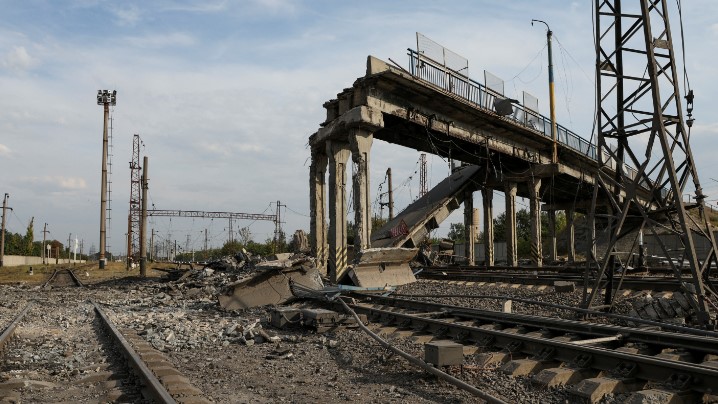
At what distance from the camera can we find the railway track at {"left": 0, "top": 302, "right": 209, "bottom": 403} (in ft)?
18.2

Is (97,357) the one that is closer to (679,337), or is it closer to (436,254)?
(679,337)

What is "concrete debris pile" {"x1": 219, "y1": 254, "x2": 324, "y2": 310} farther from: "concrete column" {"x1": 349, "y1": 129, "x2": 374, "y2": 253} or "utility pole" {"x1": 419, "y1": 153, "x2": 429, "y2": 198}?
"utility pole" {"x1": 419, "y1": 153, "x2": 429, "y2": 198}

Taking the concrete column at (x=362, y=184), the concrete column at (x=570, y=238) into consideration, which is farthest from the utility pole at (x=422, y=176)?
the concrete column at (x=362, y=184)

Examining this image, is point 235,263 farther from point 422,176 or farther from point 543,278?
point 422,176

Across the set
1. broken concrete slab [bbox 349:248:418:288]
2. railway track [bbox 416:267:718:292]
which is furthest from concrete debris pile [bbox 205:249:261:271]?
broken concrete slab [bbox 349:248:418:288]

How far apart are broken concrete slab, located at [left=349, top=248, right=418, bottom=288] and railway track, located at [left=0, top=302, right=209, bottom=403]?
8.04 metres

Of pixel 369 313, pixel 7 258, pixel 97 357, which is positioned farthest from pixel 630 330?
pixel 7 258

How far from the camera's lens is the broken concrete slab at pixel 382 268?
1691cm

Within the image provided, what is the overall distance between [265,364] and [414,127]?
61.1ft

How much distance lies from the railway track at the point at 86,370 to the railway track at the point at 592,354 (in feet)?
12.0

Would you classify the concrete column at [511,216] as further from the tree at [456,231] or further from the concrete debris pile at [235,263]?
the tree at [456,231]

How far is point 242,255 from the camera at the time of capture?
2681 centimetres

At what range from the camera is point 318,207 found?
84.3 feet

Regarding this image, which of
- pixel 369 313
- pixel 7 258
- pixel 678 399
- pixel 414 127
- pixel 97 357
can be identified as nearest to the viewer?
pixel 678 399
